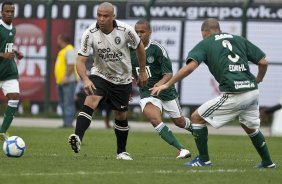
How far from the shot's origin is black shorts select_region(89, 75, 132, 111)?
13367 mm

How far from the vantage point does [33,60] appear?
29547 mm

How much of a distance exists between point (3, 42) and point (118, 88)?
369 centimetres

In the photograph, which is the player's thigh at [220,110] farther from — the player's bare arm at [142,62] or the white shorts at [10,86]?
the white shorts at [10,86]

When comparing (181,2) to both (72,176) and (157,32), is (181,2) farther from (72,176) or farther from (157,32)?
(72,176)

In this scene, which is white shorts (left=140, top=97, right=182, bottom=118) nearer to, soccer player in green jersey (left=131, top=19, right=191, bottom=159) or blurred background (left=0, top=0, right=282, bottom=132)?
soccer player in green jersey (left=131, top=19, right=191, bottom=159)

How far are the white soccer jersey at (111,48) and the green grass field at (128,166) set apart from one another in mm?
1241

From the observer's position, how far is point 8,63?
16.6 meters

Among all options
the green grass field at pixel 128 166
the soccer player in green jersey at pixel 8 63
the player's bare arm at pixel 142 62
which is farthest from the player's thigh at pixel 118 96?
the soccer player in green jersey at pixel 8 63

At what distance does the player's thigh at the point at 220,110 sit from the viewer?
1202 cm

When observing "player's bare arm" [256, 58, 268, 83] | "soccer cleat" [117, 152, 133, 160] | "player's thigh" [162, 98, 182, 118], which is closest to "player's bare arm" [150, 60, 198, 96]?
"player's bare arm" [256, 58, 268, 83]

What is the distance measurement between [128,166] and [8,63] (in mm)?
5167

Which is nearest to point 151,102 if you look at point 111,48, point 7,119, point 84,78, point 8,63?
point 111,48

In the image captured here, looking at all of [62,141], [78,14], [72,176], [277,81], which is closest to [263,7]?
[277,81]

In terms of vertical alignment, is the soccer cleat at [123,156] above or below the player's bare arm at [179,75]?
below
